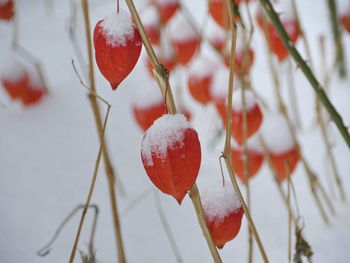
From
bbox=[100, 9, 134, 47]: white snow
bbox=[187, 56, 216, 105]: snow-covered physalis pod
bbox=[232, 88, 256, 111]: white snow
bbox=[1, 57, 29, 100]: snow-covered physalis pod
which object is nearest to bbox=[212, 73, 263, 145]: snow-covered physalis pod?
bbox=[232, 88, 256, 111]: white snow

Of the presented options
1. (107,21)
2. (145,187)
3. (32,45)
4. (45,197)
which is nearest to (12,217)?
(45,197)

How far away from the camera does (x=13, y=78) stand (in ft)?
2.29

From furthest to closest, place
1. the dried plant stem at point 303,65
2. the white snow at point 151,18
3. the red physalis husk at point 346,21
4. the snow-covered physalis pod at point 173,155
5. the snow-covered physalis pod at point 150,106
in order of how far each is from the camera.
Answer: the white snow at point 151,18, the red physalis husk at point 346,21, the snow-covered physalis pod at point 150,106, the dried plant stem at point 303,65, the snow-covered physalis pod at point 173,155

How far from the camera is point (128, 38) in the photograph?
11.4 inches

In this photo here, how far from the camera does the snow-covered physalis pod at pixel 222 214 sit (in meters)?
0.32

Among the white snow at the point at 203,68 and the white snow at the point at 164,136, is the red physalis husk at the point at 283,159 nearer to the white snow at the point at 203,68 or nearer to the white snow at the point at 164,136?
the white snow at the point at 203,68

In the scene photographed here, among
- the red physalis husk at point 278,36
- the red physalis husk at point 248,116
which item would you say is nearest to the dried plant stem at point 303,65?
the red physalis husk at point 248,116

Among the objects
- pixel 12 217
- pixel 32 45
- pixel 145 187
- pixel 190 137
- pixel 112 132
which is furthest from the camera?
pixel 32 45

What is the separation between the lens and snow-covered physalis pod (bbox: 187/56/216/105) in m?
0.66

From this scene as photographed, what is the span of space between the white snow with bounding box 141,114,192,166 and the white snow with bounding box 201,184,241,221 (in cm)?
7

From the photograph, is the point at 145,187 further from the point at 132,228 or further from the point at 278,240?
the point at 278,240

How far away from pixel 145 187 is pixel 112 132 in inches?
5.9

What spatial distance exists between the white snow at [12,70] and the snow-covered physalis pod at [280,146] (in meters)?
0.40

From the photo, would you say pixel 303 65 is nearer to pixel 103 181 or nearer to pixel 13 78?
pixel 103 181
